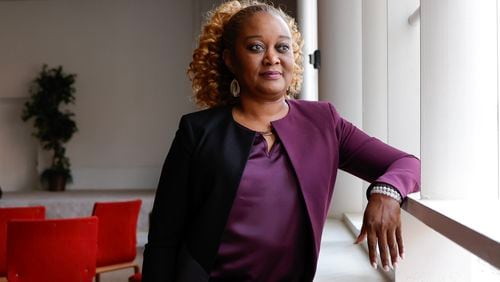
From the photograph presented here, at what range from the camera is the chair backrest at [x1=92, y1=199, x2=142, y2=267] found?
4.60 m

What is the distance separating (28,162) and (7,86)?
1.32 metres

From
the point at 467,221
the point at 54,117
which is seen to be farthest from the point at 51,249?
the point at 54,117

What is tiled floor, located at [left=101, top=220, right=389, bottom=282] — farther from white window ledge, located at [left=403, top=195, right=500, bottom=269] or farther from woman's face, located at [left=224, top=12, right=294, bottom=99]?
woman's face, located at [left=224, top=12, right=294, bottom=99]

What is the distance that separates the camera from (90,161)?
12117mm

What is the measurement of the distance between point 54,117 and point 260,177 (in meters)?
10.5

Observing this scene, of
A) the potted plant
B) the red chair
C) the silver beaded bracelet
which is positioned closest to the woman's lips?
the silver beaded bracelet

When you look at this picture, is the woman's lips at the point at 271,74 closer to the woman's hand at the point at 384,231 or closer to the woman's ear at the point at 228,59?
the woman's ear at the point at 228,59

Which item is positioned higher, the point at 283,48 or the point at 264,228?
the point at 283,48

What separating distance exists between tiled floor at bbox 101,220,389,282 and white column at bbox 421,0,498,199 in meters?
1.01

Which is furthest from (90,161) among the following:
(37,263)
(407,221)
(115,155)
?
(407,221)

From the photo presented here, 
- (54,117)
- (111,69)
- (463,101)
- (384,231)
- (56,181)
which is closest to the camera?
(384,231)

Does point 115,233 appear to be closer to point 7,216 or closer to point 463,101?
point 7,216

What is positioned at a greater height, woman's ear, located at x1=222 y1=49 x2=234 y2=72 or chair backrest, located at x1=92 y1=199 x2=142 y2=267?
woman's ear, located at x1=222 y1=49 x2=234 y2=72

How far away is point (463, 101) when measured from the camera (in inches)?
61.8
